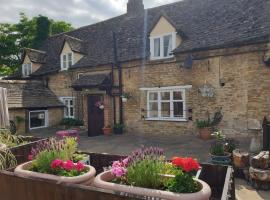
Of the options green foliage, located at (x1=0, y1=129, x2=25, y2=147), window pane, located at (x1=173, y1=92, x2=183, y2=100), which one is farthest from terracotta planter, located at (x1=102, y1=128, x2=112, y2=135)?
green foliage, located at (x1=0, y1=129, x2=25, y2=147)

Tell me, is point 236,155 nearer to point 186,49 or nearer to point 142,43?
point 186,49

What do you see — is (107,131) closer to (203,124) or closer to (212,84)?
(203,124)

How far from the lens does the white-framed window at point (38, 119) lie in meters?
18.3

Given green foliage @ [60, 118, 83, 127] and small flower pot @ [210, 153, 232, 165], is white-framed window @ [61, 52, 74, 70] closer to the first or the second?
green foliage @ [60, 118, 83, 127]

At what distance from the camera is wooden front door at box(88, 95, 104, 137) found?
651 inches

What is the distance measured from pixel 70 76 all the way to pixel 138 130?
7.05 m

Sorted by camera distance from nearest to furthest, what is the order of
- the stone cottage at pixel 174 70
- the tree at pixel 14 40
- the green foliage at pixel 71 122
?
1. the stone cottage at pixel 174 70
2. the green foliage at pixel 71 122
3. the tree at pixel 14 40

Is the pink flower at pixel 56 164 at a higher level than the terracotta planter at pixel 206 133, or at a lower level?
higher

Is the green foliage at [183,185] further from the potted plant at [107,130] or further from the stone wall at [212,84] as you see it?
the potted plant at [107,130]

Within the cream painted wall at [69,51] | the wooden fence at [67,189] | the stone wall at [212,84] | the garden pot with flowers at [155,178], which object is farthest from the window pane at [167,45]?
the garden pot with flowers at [155,178]

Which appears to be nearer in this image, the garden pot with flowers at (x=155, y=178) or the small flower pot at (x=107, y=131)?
the garden pot with flowers at (x=155, y=178)

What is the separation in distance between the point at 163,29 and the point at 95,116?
687cm

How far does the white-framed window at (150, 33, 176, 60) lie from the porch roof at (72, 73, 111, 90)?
3.17 metres

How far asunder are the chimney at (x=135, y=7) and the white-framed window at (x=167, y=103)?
8401 mm
